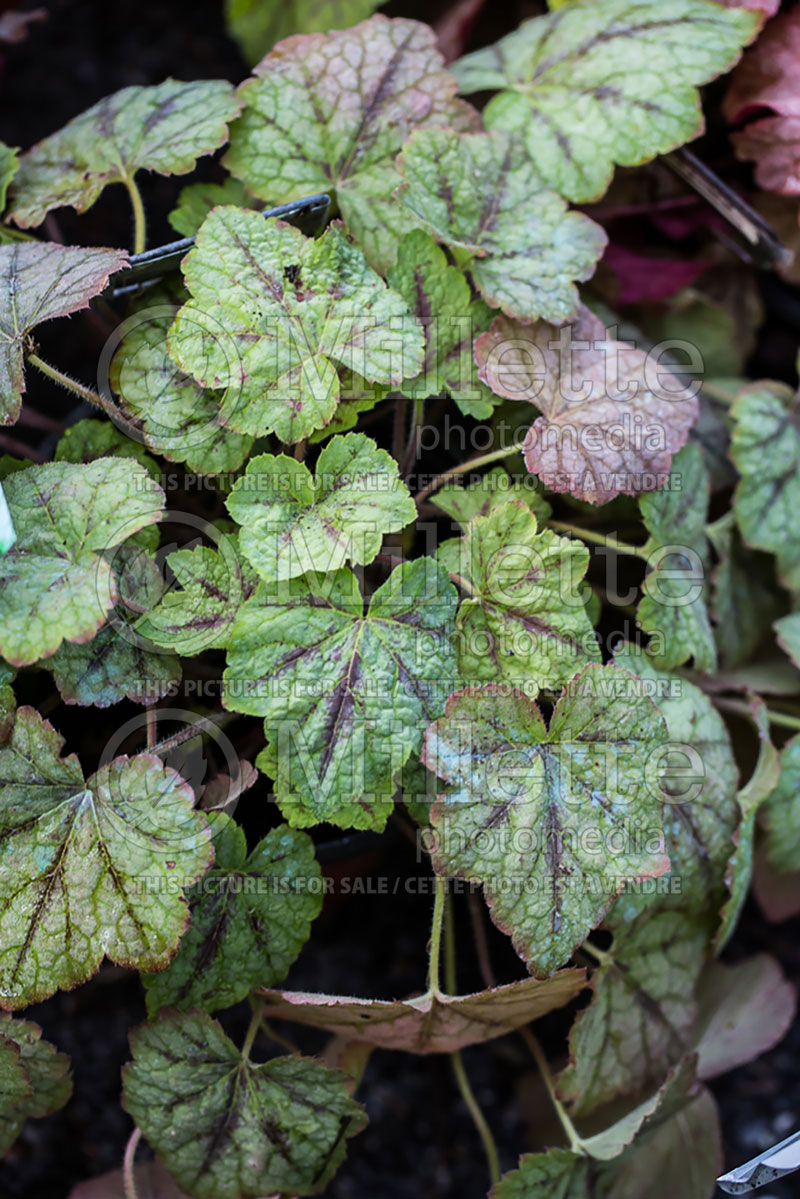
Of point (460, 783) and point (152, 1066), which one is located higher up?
point (460, 783)

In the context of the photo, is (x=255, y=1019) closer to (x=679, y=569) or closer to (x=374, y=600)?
(x=374, y=600)

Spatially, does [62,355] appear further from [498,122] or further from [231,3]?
[498,122]

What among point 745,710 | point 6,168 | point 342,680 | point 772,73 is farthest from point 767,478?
point 6,168

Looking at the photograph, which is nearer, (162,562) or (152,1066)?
(152,1066)

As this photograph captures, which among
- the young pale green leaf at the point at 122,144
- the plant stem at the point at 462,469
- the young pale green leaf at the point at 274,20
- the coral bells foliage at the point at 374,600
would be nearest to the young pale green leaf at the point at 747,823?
the coral bells foliage at the point at 374,600

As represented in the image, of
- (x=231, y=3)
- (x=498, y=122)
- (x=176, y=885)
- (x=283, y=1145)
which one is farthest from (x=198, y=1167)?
(x=231, y=3)

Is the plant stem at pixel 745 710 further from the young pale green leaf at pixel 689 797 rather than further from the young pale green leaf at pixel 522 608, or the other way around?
the young pale green leaf at pixel 522 608
